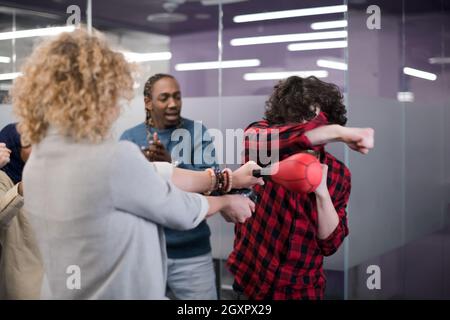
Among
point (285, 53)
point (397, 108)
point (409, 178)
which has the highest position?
point (285, 53)

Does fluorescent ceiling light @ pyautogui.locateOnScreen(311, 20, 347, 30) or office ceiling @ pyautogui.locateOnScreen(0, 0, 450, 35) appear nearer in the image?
fluorescent ceiling light @ pyautogui.locateOnScreen(311, 20, 347, 30)

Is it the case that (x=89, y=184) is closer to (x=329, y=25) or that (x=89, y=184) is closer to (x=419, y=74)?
(x=329, y=25)

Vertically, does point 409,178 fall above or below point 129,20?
below

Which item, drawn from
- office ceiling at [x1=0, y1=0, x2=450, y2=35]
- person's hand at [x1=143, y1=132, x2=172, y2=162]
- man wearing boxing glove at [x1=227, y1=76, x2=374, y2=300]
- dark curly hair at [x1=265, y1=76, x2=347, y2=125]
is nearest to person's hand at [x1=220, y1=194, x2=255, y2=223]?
man wearing boxing glove at [x1=227, y1=76, x2=374, y2=300]

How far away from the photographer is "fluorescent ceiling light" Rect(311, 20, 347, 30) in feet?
8.14

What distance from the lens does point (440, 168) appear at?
270cm

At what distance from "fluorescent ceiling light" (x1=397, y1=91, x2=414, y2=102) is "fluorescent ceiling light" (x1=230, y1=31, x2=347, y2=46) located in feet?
1.34

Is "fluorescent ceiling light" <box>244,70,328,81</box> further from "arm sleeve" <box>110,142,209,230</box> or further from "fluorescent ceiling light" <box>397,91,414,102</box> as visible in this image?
"arm sleeve" <box>110,142,209,230</box>

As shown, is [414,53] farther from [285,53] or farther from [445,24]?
[285,53]

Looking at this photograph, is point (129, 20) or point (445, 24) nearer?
point (445, 24)

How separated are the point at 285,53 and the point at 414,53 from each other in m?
0.61

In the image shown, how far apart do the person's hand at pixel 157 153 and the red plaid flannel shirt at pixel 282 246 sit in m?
0.52

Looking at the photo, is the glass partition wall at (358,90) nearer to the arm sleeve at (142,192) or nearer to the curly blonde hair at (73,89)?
the curly blonde hair at (73,89)
